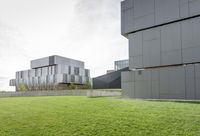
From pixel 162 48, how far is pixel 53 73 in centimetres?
5963

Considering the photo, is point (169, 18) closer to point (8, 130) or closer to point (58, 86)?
point (8, 130)

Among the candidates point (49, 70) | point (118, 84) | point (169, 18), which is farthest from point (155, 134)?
point (49, 70)

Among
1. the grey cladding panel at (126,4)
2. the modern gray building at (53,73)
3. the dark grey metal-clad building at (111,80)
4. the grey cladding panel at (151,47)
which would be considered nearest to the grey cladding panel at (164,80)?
the grey cladding panel at (151,47)

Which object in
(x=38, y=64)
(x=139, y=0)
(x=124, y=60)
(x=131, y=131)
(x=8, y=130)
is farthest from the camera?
(x=38, y=64)

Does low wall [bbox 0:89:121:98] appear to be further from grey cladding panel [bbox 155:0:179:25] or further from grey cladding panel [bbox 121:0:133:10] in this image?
grey cladding panel [bbox 155:0:179:25]

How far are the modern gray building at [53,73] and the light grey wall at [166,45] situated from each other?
5489cm

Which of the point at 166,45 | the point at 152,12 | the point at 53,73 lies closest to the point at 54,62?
the point at 53,73

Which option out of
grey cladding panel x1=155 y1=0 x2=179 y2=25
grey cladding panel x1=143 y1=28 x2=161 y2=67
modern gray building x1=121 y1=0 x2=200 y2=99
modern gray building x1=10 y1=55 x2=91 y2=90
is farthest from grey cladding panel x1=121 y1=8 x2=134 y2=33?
modern gray building x1=10 y1=55 x2=91 y2=90

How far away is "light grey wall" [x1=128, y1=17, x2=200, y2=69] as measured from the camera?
15.6 m

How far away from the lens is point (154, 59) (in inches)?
699

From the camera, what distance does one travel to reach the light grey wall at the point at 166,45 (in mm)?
15586

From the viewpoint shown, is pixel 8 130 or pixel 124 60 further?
pixel 124 60

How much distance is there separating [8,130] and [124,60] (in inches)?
2537

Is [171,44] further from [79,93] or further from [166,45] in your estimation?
[79,93]
